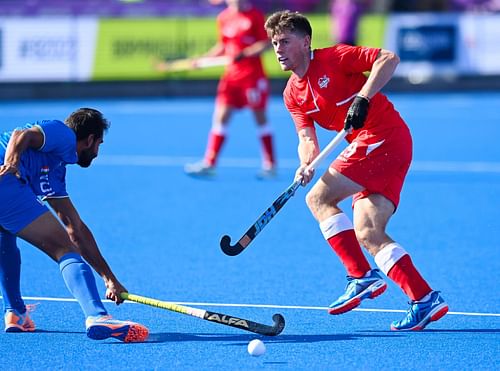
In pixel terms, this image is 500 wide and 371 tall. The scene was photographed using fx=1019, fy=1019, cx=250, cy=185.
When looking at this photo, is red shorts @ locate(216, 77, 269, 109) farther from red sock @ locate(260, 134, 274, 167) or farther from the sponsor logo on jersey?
the sponsor logo on jersey

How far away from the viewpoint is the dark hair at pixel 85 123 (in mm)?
5031

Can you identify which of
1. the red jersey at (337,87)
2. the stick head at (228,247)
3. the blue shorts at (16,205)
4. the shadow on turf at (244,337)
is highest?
the red jersey at (337,87)

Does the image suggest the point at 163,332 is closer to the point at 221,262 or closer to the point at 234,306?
the point at 234,306

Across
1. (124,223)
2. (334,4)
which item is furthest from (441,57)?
(124,223)

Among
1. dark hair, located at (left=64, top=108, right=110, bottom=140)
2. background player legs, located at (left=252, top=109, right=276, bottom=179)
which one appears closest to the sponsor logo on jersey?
dark hair, located at (left=64, top=108, right=110, bottom=140)

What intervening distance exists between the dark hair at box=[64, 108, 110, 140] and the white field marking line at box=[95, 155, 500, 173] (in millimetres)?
6563

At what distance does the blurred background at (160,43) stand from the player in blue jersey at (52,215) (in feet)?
40.0

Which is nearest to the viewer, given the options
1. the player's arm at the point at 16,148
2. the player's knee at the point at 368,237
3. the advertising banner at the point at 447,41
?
Result: the player's arm at the point at 16,148

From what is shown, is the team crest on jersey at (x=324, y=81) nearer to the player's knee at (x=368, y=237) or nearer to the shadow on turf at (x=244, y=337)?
the player's knee at (x=368, y=237)

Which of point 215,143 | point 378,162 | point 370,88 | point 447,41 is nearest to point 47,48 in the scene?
point 447,41

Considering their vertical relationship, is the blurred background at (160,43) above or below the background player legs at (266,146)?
above

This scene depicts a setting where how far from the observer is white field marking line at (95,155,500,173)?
11.2 m

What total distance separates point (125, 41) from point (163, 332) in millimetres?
12657

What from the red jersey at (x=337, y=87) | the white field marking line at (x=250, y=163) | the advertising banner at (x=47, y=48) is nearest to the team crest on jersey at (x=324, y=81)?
the red jersey at (x=337, y=87)
